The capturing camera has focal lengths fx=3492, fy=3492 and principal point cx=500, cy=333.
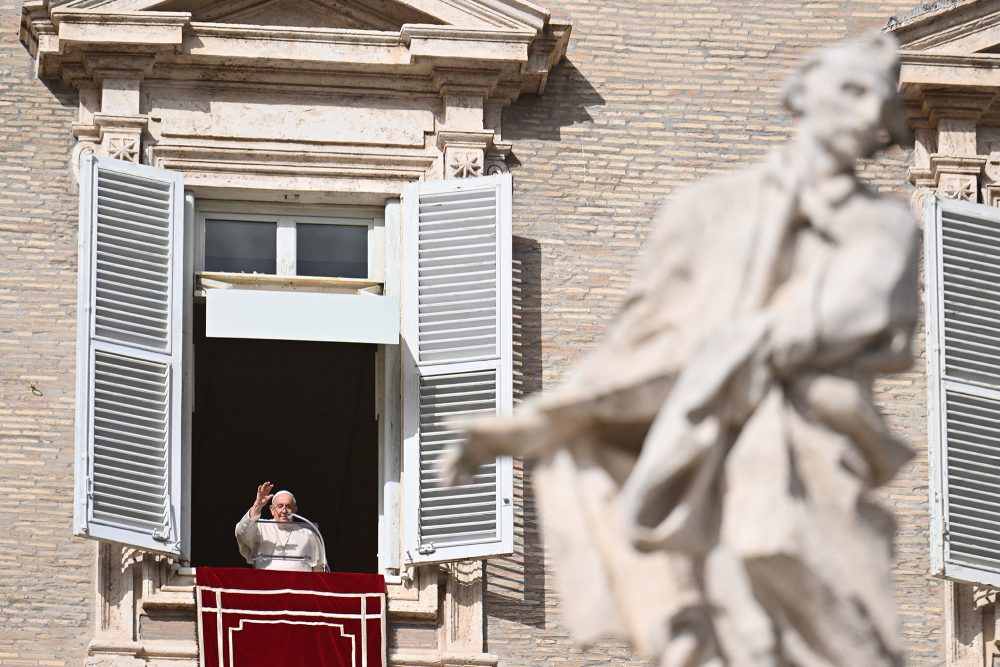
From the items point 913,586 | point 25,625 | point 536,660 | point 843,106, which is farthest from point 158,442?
point 843,106

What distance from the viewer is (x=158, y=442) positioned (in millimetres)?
16234

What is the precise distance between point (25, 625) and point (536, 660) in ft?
7.78

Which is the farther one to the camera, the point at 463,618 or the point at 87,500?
the point at 463,618

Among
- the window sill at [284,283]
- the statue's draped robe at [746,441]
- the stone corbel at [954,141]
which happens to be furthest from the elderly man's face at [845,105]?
the stone corbel at [954,141]

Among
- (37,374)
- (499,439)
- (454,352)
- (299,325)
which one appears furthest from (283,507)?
(499,439)

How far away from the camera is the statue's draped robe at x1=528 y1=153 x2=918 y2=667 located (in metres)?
9.20

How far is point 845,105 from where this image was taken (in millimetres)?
9570

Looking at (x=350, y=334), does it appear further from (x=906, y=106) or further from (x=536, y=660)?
(x=906, y=106)

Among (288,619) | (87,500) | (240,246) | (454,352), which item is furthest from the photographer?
(240,246)

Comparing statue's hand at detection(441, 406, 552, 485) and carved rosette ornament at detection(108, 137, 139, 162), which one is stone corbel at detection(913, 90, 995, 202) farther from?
statue's hand at detection(441, 406, 552, 485)

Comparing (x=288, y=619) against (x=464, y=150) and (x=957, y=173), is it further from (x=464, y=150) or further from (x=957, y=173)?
(x=957, y=173)

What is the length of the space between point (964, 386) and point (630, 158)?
205cm

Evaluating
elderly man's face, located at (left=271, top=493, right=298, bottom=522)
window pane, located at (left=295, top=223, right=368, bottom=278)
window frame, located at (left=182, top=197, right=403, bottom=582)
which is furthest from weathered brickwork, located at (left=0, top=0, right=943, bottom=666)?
elderly man's face, located at (left=271, top=493, right=298, bottom=522)

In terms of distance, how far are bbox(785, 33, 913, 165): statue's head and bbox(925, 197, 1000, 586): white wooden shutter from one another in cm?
707
